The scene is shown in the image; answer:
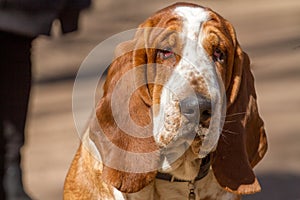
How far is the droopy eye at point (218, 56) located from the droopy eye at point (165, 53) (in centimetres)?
15

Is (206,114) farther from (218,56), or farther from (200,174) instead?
(200,174)

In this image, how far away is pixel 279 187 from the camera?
21.8 feet

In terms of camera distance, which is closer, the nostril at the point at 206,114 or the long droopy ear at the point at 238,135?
the nostril at the point at 206,114

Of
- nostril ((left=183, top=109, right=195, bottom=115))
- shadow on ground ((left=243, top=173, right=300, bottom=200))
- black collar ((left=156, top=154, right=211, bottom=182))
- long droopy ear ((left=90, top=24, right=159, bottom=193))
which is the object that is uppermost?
nostril ((left=183, top=109, right=195, bottom=115))

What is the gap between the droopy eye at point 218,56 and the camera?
13.6 feet

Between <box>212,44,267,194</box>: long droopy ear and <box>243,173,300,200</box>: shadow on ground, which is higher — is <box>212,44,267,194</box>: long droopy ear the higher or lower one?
the higher one

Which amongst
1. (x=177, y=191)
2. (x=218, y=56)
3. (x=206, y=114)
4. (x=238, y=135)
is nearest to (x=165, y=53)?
(x=218, y=56)

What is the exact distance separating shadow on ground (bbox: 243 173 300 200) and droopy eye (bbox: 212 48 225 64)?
90.8 inches

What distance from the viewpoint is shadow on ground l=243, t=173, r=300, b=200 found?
6488 millimetres

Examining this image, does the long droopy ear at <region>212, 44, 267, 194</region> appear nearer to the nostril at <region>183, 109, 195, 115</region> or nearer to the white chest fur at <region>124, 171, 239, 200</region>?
the white chest fur at <region>124, 171, 239, 200</region>

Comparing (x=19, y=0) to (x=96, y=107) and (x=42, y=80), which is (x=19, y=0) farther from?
(x=42, y=80)

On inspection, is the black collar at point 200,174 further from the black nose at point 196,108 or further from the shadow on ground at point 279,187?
the shadow on ground at point 279,187

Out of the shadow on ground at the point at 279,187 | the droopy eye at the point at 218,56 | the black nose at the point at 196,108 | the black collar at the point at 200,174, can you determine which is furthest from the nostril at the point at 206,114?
the shadow on ground at the point at 279,187

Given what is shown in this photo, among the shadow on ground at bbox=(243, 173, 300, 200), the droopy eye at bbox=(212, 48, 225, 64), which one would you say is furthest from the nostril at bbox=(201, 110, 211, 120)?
the shadow on ground at bbox=(243, 173, 300, 200)
